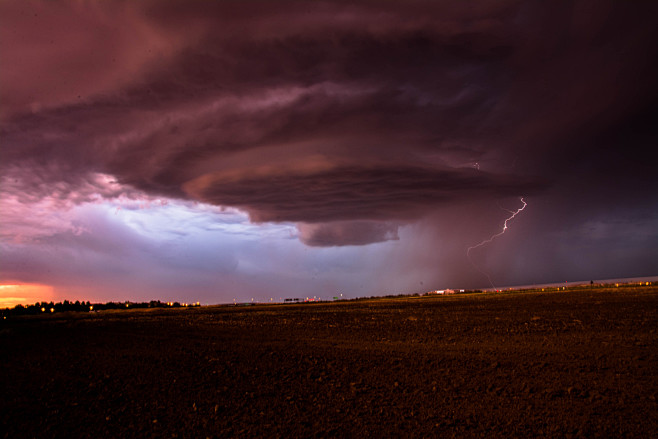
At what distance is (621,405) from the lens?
343 inches

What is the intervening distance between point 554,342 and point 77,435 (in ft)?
53.4

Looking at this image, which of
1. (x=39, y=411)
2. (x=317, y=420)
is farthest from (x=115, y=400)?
(x=317, y=420)

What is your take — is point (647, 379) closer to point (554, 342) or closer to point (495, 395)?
point (495, 395)

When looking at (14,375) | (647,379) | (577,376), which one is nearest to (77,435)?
(14,375)

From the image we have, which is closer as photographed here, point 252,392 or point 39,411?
point 39,411

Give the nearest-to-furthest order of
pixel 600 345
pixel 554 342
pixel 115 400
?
pixel 115 400 → pixel 600 345 → pixel 554 342

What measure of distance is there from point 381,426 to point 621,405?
519 cm

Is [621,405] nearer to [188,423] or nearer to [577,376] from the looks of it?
[577,376]

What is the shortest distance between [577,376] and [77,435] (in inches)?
469

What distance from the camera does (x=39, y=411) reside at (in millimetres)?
9516

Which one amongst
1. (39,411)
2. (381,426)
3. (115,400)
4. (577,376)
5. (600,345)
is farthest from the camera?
(600,345)

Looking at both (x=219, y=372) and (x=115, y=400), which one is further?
(x=219, y=372)

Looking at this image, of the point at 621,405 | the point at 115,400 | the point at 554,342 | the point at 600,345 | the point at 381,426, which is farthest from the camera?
the point at 554,342

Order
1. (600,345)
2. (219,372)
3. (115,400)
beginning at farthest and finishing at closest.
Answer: (600,345) → (219,372) → (115,400)
